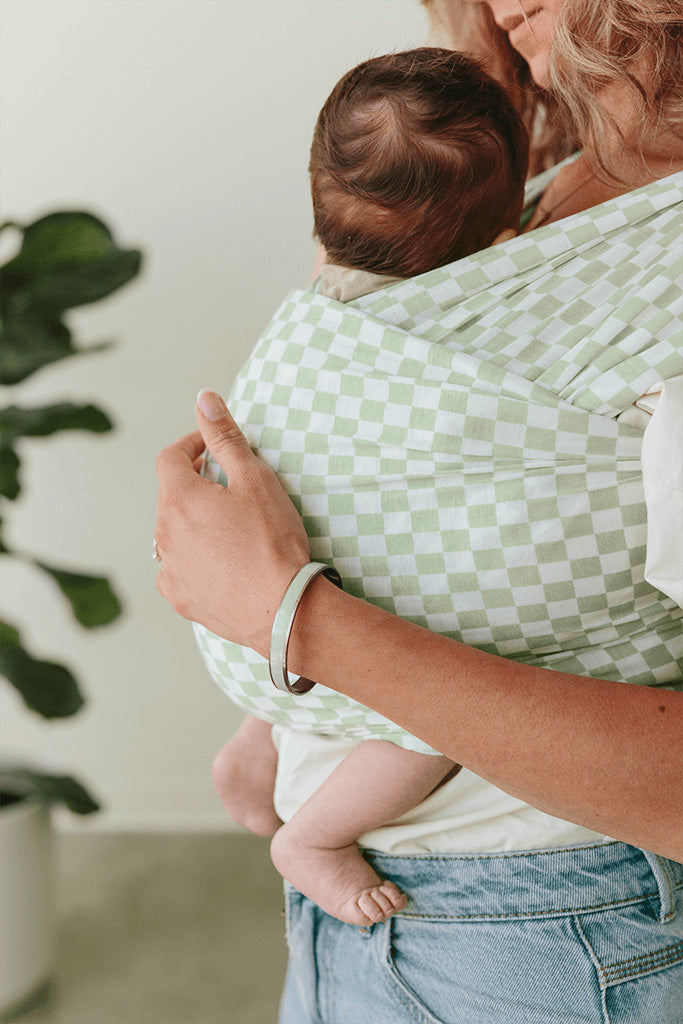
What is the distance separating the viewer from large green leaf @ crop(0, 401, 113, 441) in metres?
1.55

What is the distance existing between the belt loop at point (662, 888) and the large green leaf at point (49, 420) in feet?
4.02

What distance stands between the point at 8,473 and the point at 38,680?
392 mm

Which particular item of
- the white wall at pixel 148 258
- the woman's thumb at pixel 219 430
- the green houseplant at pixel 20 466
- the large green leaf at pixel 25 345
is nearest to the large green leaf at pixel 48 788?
the green houseplant at pixel 20 466

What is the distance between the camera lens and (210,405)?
0.70 meters

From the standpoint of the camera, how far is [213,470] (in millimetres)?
785

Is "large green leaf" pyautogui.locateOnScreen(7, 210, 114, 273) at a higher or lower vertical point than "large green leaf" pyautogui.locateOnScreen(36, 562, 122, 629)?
higher

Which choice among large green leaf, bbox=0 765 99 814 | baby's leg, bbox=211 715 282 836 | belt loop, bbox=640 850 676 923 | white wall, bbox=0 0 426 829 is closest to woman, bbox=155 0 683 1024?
belt loop, bbox=640 850 676 923

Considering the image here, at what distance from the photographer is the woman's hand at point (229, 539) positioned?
0.65 meters

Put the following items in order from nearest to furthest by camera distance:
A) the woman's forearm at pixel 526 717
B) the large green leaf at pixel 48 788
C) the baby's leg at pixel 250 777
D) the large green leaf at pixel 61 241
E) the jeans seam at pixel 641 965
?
the woman's forearm at pixel 526 717 < the jeans seam at pixel 641 965 < the baby's leg at pixel 250 777 < the large green leaf at pixel 61 241 < the large green leaf at pixel 48 788

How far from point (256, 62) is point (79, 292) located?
21.4 inches

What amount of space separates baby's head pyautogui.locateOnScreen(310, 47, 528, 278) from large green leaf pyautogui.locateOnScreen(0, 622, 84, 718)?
105cm

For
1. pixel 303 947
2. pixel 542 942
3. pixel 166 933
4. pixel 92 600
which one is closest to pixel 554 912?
pixel 542 942

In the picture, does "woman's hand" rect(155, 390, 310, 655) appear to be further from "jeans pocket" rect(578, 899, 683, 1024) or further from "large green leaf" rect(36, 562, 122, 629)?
"large green leaf" rect(36, 562, 122, 629)

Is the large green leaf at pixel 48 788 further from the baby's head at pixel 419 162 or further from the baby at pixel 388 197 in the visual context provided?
the baby's head at pixel 419 162
